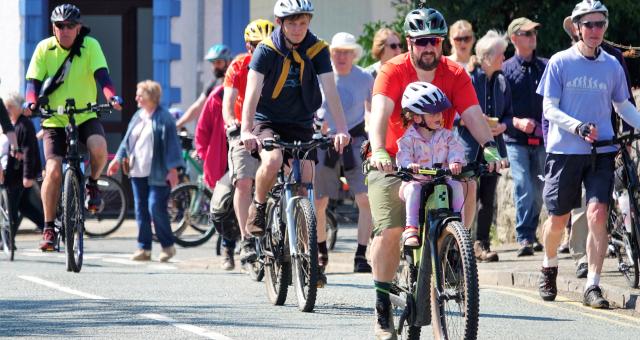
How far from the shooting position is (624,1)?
1958 centimetres

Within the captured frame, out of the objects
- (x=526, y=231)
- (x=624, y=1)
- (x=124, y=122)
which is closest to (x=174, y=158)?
(x=526, y=231)

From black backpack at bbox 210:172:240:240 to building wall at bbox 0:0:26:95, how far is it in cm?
945

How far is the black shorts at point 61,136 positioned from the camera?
15.6 m

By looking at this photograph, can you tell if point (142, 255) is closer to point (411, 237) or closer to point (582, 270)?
point (582, 270)

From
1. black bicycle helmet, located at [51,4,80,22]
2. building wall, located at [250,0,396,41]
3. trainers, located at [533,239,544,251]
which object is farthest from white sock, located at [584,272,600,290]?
building wall, located at [250,0,396,41]

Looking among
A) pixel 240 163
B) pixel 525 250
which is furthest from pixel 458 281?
pixel 525 250

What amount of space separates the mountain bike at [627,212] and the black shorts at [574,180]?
0.24ft

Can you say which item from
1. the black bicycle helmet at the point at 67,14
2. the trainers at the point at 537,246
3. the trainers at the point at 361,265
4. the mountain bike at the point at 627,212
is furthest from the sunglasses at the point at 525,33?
the black bicycle helmet at the point at 67,14

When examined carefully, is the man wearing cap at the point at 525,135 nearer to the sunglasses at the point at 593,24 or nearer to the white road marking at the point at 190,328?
the sunglasses at the point at 593,24

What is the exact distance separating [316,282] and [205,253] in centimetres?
746

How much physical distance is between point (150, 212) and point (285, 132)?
5.09m

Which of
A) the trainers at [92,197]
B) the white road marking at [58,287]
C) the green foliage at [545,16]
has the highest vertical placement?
the green foliage at [545,16]

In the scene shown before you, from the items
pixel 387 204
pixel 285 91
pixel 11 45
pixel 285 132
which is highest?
pixel 11 45

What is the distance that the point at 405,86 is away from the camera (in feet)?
33.0
